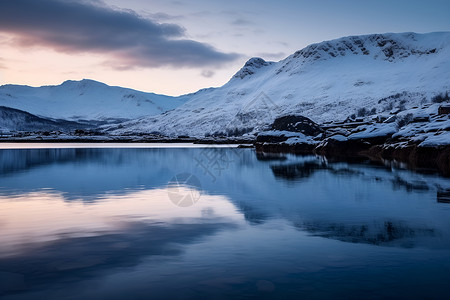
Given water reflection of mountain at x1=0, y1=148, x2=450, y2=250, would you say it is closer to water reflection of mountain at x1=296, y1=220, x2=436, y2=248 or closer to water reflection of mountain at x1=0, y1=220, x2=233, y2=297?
water reflection of mountain at x1=296, y1=220, x2=436, y2=248

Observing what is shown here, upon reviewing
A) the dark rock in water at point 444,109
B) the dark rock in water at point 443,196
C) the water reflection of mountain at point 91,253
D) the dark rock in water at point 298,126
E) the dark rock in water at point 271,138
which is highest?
the dark rock in water at point 444,109

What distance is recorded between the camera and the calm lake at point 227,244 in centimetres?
857

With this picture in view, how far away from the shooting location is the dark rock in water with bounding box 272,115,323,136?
9775 cm

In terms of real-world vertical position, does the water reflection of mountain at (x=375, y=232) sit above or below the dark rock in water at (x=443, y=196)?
below

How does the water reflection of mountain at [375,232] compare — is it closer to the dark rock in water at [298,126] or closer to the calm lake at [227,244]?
the calm lake at [227,244]

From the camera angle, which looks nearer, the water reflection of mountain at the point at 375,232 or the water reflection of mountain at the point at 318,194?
the water reflection of mountain at the point at 375,232

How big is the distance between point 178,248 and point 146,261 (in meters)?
1.34

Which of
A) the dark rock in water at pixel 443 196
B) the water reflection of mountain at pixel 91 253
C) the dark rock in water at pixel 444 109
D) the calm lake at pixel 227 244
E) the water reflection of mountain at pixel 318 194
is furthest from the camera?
the dark rock in water at pixel 444 109

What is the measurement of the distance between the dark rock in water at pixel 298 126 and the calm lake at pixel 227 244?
7437cm

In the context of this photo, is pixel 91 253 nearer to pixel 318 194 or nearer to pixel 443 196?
pixel 318 194

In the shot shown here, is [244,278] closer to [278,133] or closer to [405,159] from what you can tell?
[405,159]

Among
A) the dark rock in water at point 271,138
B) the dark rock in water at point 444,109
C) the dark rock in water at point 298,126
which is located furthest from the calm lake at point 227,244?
the dark rock in water at point 298,126

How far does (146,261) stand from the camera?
10438mm

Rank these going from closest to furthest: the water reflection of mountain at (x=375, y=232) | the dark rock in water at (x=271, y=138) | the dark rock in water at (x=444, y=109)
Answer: the water reflection of mountain at (x=375, y=232) → the dark rock in water at (x=444, y=109) → the dark rock in water at (x=271, y=138)
